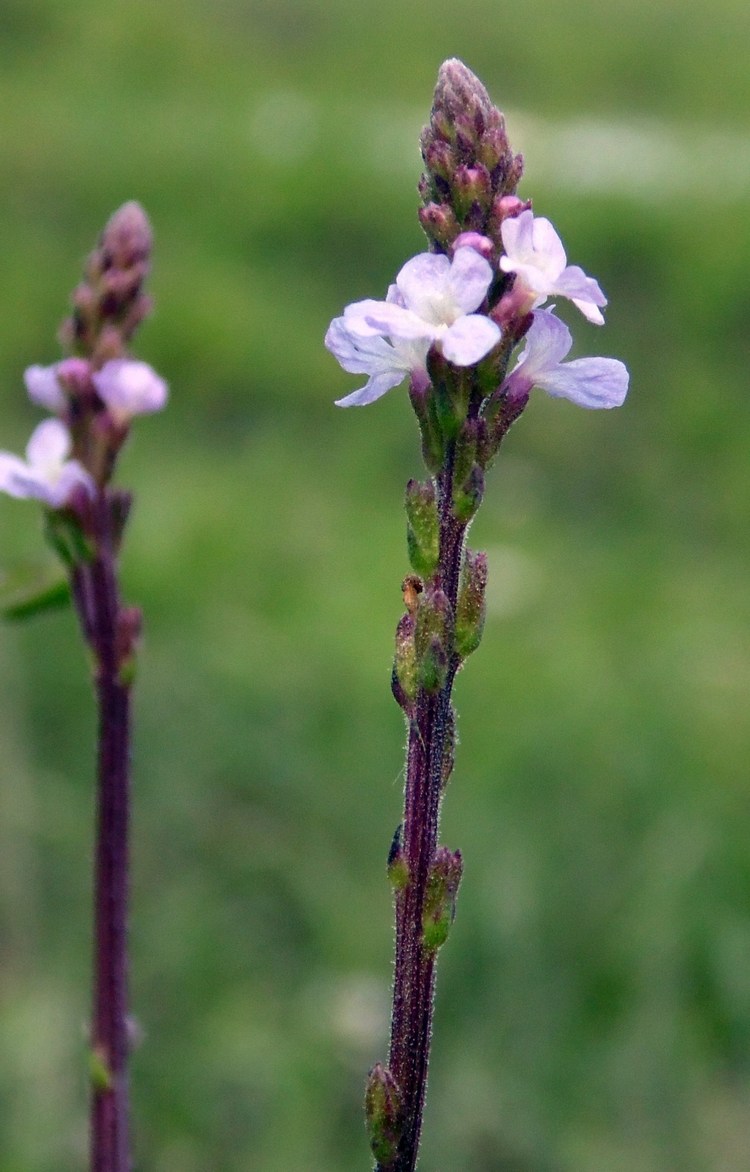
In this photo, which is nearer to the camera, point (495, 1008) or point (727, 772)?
point (495, 1008)

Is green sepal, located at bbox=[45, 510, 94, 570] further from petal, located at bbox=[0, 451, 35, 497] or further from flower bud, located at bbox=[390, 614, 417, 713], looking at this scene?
flower bud, located at bbox=[390, 614, 417, 713]

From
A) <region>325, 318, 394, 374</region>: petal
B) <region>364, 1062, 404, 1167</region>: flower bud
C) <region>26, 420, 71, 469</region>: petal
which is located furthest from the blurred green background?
<region>325, 318, 394, 374</region>: petal

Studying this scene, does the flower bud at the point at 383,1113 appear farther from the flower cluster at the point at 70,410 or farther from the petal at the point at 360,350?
the flower cluster at the point at 70,410

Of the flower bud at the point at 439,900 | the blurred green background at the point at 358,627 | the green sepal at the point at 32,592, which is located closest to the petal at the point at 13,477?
the green sepal at the point at 32,592

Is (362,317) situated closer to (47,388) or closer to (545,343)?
(545,343)

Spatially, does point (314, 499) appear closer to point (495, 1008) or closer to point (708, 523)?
point (708, 523)

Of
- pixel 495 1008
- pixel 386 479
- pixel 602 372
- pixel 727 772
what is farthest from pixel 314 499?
pixel 602 372
